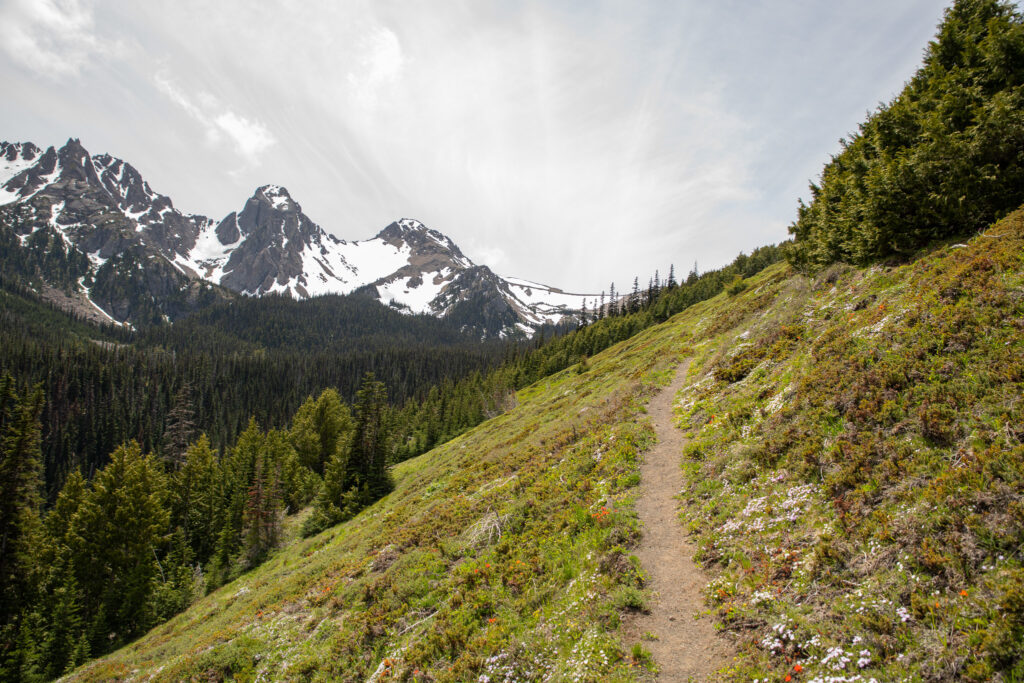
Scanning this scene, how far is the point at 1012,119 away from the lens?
595 inches

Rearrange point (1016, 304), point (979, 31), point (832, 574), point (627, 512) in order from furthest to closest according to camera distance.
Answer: point (979, 31) < point (627, 512) < point (1016, 304) < point (832, 574)

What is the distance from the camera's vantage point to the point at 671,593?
8953 mm

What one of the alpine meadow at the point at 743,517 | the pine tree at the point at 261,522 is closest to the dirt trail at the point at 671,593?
the alpine meadow at the point at 743,517

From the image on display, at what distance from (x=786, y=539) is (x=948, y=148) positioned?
19.7 metres

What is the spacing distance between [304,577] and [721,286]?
96.1 meters

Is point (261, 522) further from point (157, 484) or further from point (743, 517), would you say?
point (743, 517)

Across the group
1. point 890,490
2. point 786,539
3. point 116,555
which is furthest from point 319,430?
point 890,490

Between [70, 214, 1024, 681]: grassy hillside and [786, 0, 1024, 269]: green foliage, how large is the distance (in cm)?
255

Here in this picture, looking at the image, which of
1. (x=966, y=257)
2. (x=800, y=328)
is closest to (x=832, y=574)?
(x=966, y=257)

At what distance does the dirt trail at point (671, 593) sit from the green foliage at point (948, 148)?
1628 cm

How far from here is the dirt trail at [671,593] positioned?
23.5ft

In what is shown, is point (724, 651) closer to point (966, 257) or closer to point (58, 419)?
point (966, 257)

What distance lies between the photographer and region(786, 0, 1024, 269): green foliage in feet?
51.2

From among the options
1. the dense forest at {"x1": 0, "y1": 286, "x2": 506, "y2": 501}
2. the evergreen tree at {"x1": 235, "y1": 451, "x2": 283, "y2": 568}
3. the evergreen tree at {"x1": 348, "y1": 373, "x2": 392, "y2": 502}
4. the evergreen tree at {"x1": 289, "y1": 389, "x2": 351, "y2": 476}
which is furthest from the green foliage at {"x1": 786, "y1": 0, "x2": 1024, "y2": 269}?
the dense forest at {"x1": 0, "y1": 286, "x2": 506, "y2": 501}
